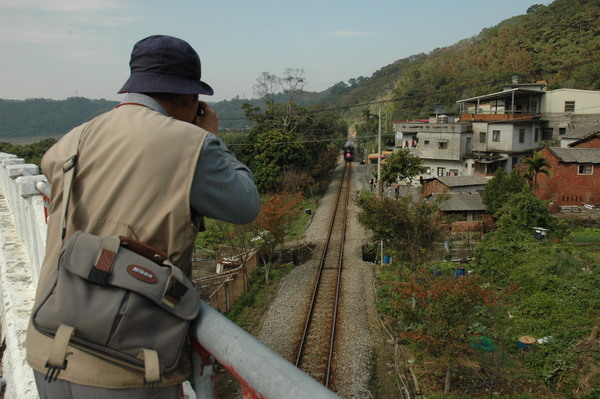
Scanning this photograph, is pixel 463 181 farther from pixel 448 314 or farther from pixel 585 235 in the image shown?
pixel 448 314

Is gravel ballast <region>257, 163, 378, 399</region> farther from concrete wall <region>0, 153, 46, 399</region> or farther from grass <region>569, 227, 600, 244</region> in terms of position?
grass <region>569, 227, 600, 244</region>

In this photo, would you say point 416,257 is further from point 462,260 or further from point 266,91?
point 266,91

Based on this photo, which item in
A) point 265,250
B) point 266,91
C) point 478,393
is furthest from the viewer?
point 266,91

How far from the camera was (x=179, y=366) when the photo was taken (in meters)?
1.25

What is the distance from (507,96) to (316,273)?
19401mm

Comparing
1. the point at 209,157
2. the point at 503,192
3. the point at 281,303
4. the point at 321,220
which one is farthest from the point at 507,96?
the point at 209,157

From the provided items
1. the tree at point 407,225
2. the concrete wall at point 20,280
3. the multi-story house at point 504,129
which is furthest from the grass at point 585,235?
the concrete wall at point 20,280

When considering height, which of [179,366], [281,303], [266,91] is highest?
[266,91]

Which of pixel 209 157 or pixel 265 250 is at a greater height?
pixel 209 157

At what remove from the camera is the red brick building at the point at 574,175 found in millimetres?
22859

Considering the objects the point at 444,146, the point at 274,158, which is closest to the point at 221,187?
the point at 274,158

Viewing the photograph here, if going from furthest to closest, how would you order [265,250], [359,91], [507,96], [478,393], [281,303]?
[359,91] < [507,96] < [265,250] < [281,303] < [478,393]

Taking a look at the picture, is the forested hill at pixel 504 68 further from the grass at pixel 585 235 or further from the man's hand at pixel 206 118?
the man's hand at pixel 206 118

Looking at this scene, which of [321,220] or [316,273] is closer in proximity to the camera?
[316,273]
